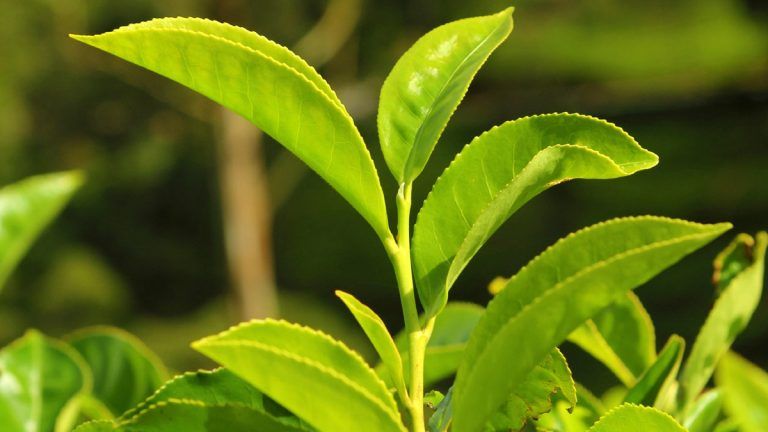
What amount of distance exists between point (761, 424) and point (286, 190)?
32.4 ft

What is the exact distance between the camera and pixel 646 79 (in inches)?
421

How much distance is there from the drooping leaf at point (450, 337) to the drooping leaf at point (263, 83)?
0.19 m

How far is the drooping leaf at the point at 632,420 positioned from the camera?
Answer: 33cm

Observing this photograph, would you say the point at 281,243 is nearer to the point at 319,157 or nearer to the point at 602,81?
the point at 602,81

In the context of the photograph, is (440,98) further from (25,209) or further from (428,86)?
(25,209)

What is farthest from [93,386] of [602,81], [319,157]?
[602,81]

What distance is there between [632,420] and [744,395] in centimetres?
20

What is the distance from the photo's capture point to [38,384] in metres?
0.54

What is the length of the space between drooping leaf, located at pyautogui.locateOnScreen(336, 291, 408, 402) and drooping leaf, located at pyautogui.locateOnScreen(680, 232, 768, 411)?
16cm

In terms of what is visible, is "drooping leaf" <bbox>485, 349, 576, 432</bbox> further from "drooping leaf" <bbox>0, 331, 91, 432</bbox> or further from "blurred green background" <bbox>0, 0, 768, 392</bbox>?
"blurred green background" <bbox>0, 0, 768, 392</bbox>

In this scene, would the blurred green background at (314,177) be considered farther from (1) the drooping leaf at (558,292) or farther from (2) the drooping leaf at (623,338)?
(1) the drooping leaf at (558,292)

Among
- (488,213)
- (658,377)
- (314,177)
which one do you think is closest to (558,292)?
(488,213)

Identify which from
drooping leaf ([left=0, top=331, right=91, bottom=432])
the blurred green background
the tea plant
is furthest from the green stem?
the blurred green background

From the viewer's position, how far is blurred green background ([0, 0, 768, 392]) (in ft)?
26.5
